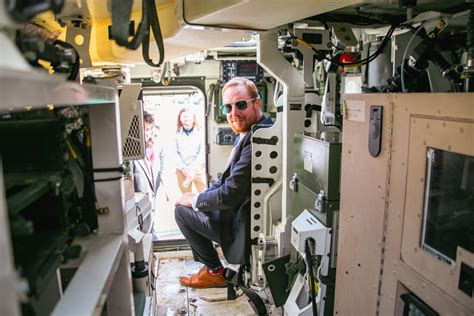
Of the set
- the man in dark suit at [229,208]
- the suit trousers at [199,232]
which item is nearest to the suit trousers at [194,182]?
the man in dark suit at [229,208]

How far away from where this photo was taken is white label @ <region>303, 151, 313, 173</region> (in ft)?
8.79

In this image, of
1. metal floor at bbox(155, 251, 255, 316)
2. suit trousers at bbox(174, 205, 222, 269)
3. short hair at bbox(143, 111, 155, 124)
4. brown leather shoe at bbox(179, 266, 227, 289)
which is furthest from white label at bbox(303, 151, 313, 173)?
short hair at bbox(143, 111, 155, 124)

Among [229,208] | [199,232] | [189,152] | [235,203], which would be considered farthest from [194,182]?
[235,203]

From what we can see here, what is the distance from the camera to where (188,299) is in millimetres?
3986

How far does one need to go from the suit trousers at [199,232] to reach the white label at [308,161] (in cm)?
150

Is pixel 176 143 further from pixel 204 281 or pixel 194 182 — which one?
pixel 204 281

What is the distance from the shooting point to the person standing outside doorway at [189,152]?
5.31 metres

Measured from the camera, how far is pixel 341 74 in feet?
9.99

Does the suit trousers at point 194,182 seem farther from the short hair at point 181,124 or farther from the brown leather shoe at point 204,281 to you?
the brown leather shoe at point 204,281

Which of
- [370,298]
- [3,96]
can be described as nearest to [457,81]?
[370,298]

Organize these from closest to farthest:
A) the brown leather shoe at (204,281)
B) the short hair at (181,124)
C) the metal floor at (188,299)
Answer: the metal floor at (188,299), the brown leather shoe at (204,281), the short hair at (181,124)

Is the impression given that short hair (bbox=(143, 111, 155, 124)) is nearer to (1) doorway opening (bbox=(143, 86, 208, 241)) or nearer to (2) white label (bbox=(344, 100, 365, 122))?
(1) doorway opening (bbox=(143, 86, 208, 241))

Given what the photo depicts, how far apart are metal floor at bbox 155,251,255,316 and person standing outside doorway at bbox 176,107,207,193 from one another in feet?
4.45

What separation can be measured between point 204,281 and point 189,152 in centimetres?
197
